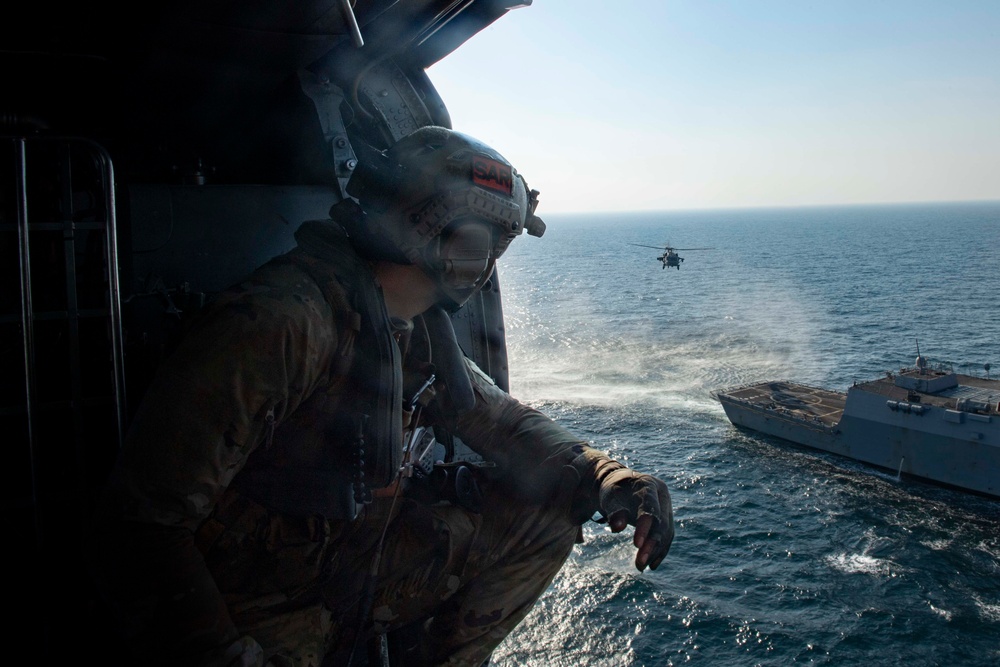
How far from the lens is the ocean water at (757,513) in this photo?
2283 cm

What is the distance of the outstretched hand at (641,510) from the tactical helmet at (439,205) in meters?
1.00

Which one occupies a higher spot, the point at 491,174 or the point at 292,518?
the point at 491,174

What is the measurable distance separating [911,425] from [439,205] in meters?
34.5

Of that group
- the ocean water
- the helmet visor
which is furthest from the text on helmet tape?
the ocean water

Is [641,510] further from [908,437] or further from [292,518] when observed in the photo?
[908,437]

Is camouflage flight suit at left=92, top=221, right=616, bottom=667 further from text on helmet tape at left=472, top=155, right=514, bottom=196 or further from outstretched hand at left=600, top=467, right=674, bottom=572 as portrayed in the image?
text on helmet tape at left=472, top=155, right=514, bottom=196

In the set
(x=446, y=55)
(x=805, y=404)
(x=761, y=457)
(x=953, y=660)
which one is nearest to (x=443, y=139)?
(x=446, y=55)

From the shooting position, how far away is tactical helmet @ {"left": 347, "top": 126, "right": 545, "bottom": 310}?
2828mm

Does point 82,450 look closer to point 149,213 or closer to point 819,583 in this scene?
point 149,213

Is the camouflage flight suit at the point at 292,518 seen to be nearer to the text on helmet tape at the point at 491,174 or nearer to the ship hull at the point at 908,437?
the text on helmet tape at the point at 491,174

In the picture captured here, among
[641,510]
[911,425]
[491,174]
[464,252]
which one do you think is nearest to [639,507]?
[641,510]

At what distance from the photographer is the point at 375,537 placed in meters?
3.16

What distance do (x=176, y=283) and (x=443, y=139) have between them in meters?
2.72

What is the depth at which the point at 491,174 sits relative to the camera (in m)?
2.89
